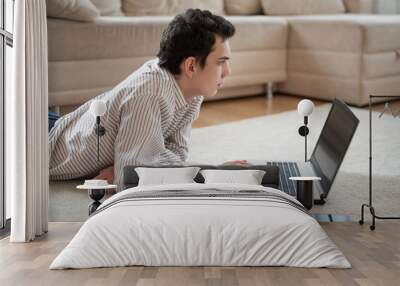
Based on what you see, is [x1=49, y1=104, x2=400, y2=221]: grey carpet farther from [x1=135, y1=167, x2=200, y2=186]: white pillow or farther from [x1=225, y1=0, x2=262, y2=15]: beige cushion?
[x1=225, y1=0, x2=262, y2=15]: beige cushion

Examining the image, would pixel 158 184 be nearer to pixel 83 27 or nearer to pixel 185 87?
pixel 185 87

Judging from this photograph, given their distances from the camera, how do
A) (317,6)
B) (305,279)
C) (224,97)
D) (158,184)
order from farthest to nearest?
(317,6) → (224,97) → (158,184) → (305,279)

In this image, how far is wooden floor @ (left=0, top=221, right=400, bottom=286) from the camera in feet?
6.95

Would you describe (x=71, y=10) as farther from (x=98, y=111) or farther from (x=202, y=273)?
(x=202, y=273)

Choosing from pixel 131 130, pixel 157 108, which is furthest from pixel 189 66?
pixel 131 130

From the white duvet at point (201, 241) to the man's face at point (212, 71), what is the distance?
963mm

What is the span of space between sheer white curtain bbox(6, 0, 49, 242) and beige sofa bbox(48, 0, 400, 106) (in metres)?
1.90

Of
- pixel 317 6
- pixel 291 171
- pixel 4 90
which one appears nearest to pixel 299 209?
pixel 291 171

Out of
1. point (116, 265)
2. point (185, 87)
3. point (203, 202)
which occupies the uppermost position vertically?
point (185, 87)

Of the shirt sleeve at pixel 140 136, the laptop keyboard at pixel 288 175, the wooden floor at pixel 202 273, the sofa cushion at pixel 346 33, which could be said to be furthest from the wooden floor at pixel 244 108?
the wooden floor at pixel 202 273

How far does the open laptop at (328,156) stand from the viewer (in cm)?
299

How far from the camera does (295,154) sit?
3.95 m

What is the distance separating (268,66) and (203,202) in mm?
3432

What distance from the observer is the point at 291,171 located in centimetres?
337
